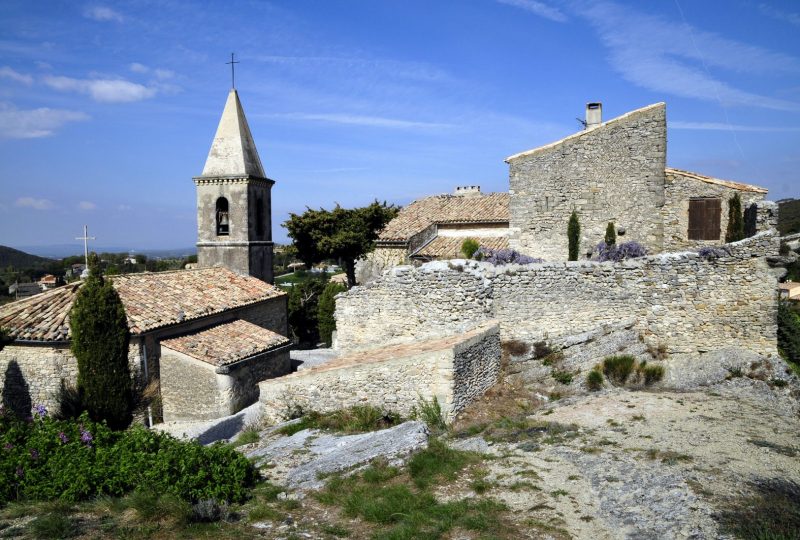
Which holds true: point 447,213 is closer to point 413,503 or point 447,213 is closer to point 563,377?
point 563,377

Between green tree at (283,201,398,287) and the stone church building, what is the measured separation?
14.6 feet

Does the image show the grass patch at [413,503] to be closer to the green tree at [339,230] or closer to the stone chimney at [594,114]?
the stone chimney at [594,114]

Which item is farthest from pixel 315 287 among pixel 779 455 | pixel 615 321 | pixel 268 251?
pixel 779 455

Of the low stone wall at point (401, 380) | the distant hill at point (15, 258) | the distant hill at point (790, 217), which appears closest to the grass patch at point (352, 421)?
the low stone wall at point (401, 380)

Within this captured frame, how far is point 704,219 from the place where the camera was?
51.0 ft

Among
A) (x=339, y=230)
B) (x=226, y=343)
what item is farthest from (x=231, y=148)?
(x=226, y=343)

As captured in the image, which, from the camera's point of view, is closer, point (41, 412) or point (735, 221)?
point (41, 412)

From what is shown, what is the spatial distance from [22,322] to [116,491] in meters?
10.8

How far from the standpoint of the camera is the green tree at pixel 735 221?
1446cm

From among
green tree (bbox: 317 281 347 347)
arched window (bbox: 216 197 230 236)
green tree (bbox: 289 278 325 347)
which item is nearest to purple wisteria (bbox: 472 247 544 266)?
green tree (bbox: 317 281 347 347)

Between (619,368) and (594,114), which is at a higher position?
(594,114)

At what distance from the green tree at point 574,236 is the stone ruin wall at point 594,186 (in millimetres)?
191

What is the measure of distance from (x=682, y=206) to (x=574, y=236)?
334 centimetres

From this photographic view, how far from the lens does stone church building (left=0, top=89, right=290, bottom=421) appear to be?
→ 15078 millimetres
